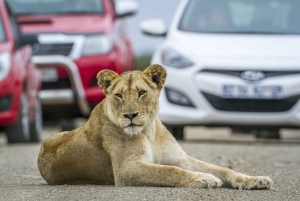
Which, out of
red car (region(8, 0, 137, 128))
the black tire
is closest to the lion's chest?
red car (region(8, 0, 137, 128))

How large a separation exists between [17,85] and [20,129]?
1.48ft

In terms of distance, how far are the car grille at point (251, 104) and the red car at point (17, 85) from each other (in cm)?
198

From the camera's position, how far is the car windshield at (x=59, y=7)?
12508 mm

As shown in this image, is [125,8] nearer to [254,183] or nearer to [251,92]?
[251,92]

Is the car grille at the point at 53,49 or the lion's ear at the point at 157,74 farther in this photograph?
the car grille at the point at 53,49

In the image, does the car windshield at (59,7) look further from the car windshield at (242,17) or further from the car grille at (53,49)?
the car windshield at (242,17)

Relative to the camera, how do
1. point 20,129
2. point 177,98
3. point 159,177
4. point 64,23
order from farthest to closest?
point 64,23 → point 20,129 → point 177,98 → point 159,177

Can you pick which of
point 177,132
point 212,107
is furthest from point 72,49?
point 212,107

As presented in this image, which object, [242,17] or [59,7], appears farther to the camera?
[59,7]

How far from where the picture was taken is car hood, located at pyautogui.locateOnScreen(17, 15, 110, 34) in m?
12.1

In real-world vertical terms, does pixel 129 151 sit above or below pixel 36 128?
above

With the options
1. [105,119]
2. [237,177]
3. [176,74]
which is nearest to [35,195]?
[105,119]

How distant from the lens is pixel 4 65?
1040 cm

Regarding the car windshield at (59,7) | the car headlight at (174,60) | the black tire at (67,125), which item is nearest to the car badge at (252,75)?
the car headlight at (174,60)
